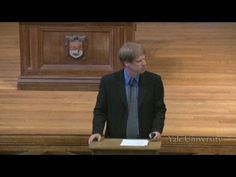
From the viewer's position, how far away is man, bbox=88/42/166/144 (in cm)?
402

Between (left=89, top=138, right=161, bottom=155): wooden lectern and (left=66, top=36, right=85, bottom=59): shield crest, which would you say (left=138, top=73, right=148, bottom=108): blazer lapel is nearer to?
(left=89, top=138, right=161, bottom=155): wooden lectern

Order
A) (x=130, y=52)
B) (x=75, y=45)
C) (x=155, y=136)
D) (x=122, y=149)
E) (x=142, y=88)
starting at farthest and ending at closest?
1. (x=75, y=45)
2. (x=142, y=88)
3. (x=130, y=52)
4. (x=155, y=136)
5. (x=122, y=149)

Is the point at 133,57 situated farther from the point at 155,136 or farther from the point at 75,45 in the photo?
the point at 75,45

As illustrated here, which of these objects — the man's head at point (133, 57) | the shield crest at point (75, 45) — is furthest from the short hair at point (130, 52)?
the shield crest at point (75, 45)

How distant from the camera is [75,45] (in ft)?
20.9

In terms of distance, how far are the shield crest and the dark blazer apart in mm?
2360

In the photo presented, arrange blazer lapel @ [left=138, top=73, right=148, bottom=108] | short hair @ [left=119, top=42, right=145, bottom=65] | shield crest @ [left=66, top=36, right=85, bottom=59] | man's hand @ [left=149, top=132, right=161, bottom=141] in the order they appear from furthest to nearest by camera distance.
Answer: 1. shield crest @ [left=66, top=36, right=85, bottom=59]
2. blazer lapel @ [left=138, top=73, right=148, bottom=108]
3. short hair @ [left=119, top=42, right=145, bottom=65]
4. man's hand @ [left=149, top=132, right=161, bottom=141]

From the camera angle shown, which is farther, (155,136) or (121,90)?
(121,90)

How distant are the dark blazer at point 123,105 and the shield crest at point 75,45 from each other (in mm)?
2360

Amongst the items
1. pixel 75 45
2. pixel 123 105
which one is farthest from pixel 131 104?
pixel 75 45

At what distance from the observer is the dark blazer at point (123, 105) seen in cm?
402

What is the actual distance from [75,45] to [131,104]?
2447mm

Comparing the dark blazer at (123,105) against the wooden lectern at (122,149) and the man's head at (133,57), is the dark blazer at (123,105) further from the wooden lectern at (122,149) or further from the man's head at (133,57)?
the wooden lectern at (122,149)

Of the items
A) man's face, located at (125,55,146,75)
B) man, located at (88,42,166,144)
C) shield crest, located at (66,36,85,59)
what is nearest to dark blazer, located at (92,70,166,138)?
man, located at (88,42,166,144)
